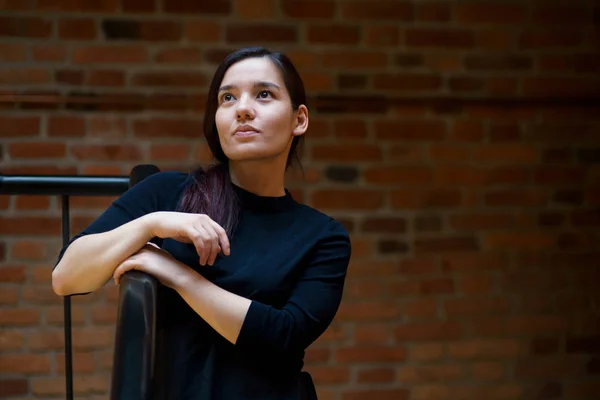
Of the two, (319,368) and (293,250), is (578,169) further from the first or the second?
(293,250)

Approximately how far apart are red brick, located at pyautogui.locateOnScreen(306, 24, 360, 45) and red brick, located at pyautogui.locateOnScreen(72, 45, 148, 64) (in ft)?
1.85

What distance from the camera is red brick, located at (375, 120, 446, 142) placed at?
2.32 metres

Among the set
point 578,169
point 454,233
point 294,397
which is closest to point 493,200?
point 454,233

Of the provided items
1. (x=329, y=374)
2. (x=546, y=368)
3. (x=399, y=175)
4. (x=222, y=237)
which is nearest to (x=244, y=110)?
(x=222, y=237)

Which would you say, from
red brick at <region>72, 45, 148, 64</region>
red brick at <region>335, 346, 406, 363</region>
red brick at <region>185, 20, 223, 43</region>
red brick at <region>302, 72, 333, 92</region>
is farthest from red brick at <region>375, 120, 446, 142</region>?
red brick at <region>72, 45, 148, 64</region>

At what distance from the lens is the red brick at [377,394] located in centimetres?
229

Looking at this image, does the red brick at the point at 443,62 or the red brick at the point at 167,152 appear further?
the red brick at the point at 443,62

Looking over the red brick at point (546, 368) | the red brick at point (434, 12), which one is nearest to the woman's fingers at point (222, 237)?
the red brick at point (434, 12)

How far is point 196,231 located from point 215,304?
0.38 ft

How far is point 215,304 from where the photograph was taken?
1009 millimetres

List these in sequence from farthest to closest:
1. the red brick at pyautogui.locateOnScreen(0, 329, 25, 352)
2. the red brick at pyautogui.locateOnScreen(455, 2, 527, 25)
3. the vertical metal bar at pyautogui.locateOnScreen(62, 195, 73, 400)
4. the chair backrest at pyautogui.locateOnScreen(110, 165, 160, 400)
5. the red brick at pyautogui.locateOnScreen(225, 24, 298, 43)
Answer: the red brick at pyautogui.locateOnScreen(455, 2, 527, 25)
the red brick at pyautogui.locateOnScreen(225, 24, 298, 43)
the red brick at pyautogui.locateOnScreen(0, 329, 25, 352)
the vertical metal bar at pyautogui.locateOnScreen(62, 195, 73, 400)
the chair backrest at pyautogui.locateOnScreen(110, 165, 160, 400)

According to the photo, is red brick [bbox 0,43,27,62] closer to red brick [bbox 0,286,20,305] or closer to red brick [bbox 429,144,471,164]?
red brick [bbox 0,286,20,305]

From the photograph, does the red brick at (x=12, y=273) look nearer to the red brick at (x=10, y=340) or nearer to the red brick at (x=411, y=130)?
the red brick at (x=10, y=340)

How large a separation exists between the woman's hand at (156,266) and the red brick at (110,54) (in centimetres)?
134
